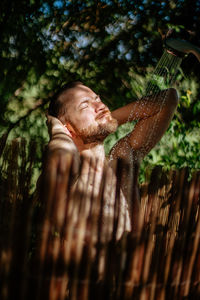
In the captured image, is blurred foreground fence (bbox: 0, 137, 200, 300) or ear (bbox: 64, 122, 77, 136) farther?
ear (bbox: 64, 122, 77, 136)

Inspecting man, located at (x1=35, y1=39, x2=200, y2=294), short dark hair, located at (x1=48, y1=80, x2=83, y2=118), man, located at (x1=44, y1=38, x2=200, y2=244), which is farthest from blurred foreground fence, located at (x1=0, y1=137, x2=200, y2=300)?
short dark hair, located at (x1=48, y1=80, x2=83, y2=118)

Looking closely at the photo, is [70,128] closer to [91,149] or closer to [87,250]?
[91,149]

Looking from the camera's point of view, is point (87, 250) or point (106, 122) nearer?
point (87, 250)

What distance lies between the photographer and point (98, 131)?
79.7 inches

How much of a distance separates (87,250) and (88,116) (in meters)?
1.11

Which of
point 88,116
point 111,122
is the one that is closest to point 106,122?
point 111,122

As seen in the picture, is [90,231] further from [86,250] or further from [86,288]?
[86,288]

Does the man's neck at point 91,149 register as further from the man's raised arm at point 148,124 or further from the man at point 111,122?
Answer: the man's raised arm at point 148,124

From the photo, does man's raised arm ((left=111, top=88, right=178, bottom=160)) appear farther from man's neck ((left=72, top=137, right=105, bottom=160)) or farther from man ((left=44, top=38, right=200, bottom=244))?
man's neck ((left=72, top=137, right=105, bottom=160))

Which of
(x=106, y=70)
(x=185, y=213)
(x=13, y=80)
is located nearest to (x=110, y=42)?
(x=106, y=70)

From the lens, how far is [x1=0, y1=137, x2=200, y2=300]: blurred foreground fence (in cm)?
113

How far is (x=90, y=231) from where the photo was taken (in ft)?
3.99

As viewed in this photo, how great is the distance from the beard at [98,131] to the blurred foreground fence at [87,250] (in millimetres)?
594

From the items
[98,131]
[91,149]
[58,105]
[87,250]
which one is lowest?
[87,250]
